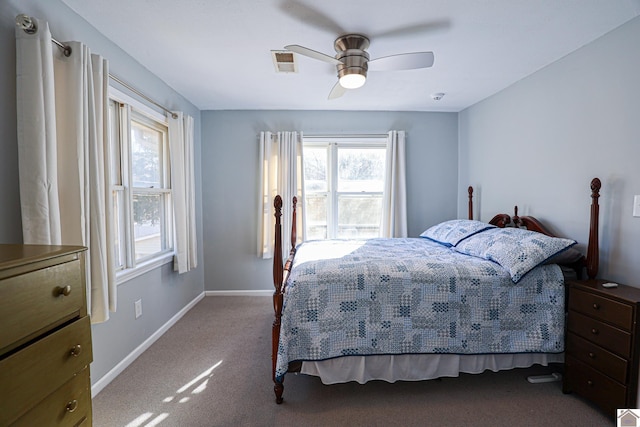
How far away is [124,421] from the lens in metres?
1.72

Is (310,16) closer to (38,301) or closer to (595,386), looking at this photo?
(38,301)

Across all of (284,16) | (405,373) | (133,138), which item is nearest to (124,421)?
(405,373)

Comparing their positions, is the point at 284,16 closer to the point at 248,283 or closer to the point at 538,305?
the point at 538,305

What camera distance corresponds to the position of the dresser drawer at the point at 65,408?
35.3 inches

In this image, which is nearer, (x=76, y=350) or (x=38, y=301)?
(x=38, y=301)

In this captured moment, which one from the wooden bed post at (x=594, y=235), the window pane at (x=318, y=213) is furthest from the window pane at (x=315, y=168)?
the wooden bed post at (x=594, y=235)

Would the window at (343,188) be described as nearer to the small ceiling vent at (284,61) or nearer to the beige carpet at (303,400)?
the small ceiling vent at (284,61)

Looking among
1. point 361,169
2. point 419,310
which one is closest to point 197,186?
point 361,169

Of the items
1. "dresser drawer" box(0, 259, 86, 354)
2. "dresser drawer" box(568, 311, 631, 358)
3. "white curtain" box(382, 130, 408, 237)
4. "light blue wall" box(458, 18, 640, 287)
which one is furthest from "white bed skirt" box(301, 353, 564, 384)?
"white curtain" box(382, 130, 408, 237)

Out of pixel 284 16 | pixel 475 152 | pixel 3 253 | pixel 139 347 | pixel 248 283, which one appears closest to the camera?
pixel 3 253

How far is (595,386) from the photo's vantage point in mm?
1719

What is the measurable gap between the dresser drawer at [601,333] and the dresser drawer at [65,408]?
252 centimetres

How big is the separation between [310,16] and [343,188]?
2.28 metres

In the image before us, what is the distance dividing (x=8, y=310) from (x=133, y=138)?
211 cm
